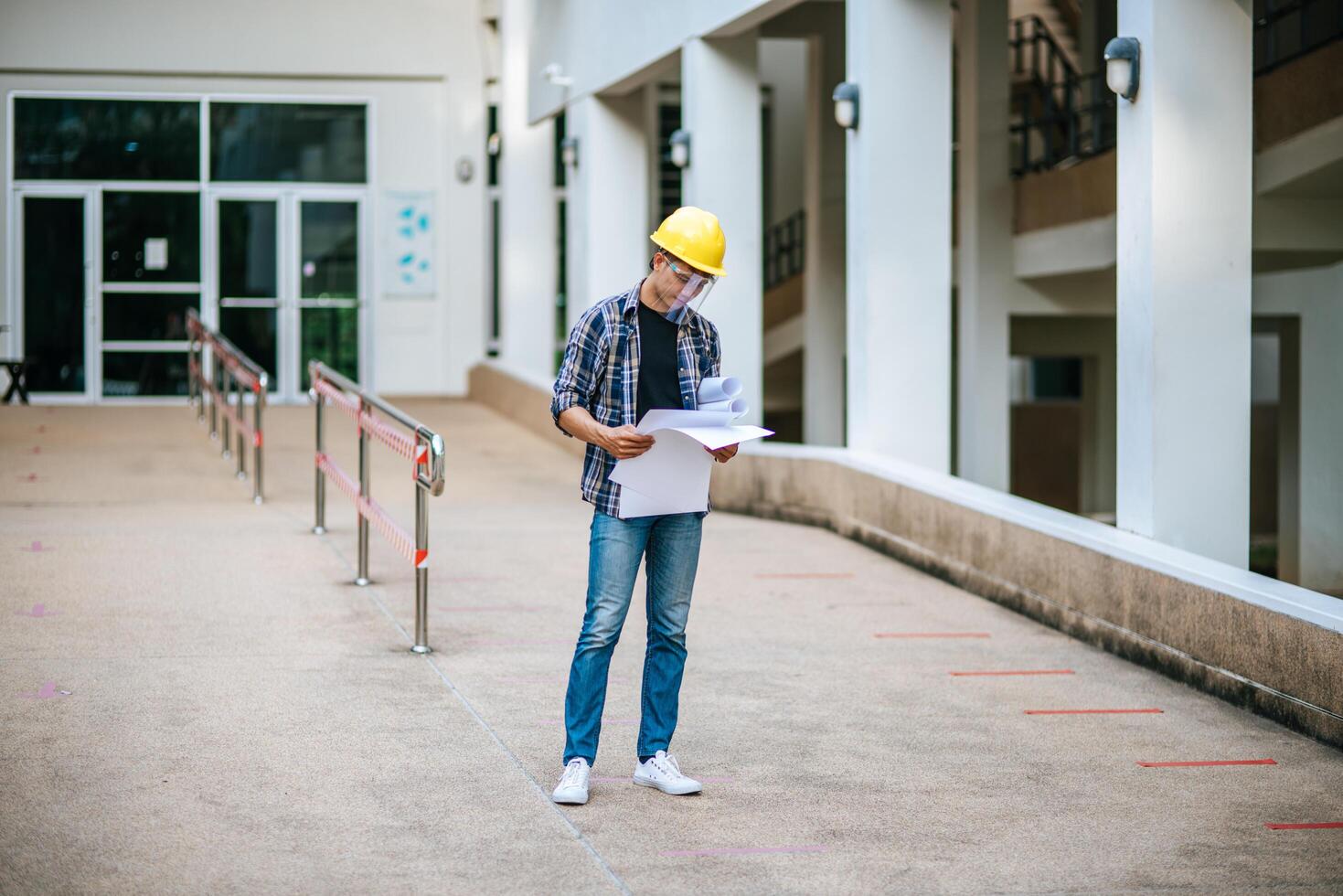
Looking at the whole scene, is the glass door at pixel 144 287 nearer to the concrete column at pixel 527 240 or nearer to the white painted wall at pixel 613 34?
the concrete column at pixel 527 240

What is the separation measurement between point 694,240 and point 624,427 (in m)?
0.58

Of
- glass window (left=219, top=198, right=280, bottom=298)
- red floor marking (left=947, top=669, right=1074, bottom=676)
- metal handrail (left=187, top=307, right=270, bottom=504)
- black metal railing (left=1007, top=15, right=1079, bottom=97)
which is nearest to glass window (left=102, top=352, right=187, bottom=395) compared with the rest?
glass window (left=219, top=198, right=280, bottom=298)

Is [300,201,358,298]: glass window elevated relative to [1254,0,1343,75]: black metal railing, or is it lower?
lower

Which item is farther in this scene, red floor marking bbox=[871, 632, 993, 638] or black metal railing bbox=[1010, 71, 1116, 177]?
black metal railing bbox=[1010, 71, 1116, 177]

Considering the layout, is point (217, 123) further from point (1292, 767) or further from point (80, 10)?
point (1292, 767)

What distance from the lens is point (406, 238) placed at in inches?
901

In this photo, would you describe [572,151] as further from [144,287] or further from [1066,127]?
[144,287]

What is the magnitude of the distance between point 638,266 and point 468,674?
9.82m

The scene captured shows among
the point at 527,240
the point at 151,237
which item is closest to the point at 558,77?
the point at 527,240

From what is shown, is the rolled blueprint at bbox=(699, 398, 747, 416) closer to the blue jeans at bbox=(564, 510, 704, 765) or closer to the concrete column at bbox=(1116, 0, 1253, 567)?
the blue jeans at bbox=(564, 510, 704, 765)

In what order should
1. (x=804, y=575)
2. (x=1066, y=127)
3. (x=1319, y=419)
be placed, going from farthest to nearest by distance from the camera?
(x=1066, y=127), (x=1319, y=419), (x=804, y=575)

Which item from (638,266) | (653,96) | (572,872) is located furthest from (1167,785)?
(653,96)

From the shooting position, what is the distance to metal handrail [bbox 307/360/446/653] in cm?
704

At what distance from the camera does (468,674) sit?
22.8ft
